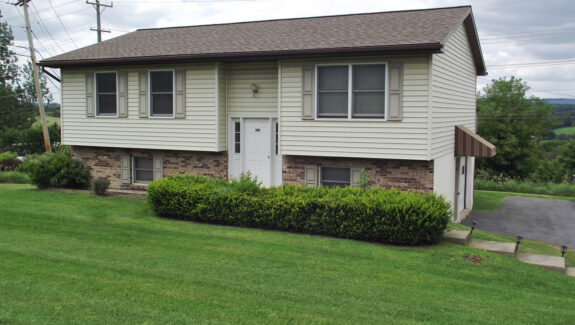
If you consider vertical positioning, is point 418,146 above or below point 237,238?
above

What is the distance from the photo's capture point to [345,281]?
7.31m

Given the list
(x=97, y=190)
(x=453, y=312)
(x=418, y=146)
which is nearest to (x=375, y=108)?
(x=418, y=146)

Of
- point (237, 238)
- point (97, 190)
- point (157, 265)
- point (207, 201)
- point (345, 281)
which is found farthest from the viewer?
point (97, 190)

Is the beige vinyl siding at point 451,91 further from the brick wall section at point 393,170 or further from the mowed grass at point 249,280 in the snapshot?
the mowed grass at point 249,280

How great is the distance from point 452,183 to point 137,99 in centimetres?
935

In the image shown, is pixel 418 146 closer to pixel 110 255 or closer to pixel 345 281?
pixel 345 281

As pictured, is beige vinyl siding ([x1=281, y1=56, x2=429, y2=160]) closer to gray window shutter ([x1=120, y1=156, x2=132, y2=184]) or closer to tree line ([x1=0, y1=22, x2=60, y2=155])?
gray window shutter ([x1=120, y1=156, x2=132, y2=184])

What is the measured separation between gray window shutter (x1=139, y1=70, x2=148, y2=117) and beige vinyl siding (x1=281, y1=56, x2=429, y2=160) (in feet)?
13.9

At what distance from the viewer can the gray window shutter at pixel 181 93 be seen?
14.5 metres

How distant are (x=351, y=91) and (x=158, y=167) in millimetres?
6296

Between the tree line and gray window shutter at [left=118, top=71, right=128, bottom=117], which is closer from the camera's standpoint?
gray window shutter at [left=118, top=71, right=128, bottom=117]

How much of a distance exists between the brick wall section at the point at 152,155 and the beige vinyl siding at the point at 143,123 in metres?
0.42

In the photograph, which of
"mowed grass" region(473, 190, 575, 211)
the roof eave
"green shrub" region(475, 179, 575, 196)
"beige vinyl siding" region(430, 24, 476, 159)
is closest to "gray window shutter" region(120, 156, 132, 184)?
the roof eave

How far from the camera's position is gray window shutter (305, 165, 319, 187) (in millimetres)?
13359
